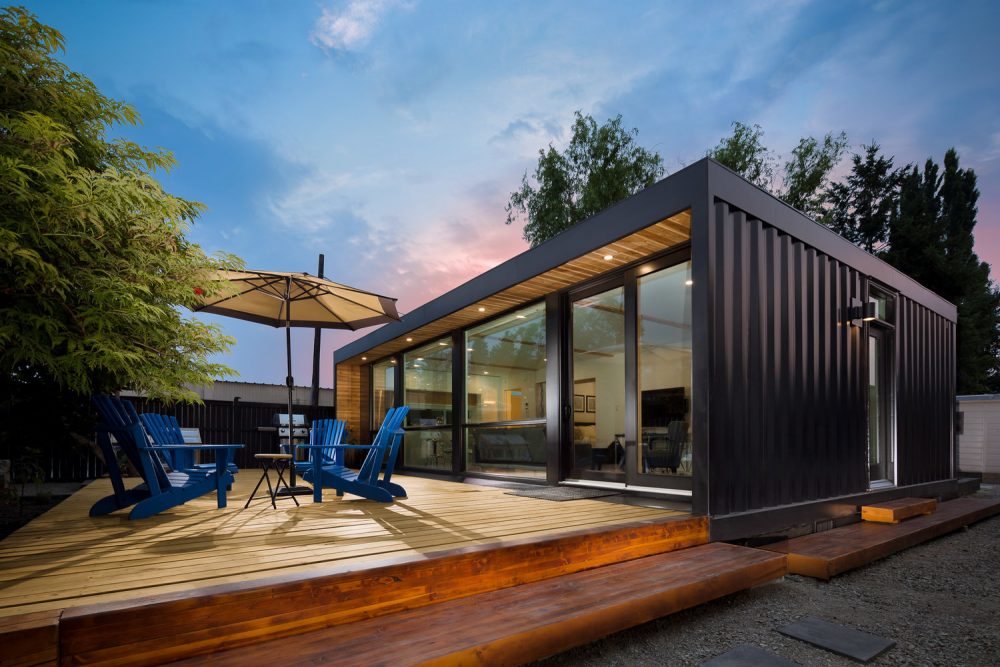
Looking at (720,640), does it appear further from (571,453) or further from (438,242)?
(438,242)

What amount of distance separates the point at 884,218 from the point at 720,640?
2564cm

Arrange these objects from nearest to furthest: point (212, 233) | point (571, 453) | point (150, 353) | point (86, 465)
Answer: point (150, 353)
point (571, 453)
point (86, 465)
point (212, 233)

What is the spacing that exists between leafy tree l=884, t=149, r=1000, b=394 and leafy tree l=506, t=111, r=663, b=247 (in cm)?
947

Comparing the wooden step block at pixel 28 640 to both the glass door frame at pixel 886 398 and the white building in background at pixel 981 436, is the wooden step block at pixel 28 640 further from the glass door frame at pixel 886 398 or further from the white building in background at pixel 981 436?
the white building in background at pixel 981 436

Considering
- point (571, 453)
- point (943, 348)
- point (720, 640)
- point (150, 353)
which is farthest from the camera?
point (943, 348)

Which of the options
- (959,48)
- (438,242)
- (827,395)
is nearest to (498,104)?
(438,242)

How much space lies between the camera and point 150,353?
14.1ft

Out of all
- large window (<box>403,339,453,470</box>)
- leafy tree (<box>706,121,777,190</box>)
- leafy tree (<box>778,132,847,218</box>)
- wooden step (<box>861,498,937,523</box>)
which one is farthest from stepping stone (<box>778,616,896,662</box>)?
leafy tree (<box>706,121,777,190</box>)

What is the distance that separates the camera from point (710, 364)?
377 cm

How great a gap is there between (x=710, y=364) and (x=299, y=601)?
2.98 meters

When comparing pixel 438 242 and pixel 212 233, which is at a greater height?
pixel 212 233

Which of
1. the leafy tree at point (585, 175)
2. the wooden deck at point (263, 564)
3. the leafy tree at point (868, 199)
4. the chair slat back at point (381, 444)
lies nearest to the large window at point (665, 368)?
the wooden deck at point (263, 564)

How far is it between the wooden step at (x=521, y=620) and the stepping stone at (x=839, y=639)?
0.35m

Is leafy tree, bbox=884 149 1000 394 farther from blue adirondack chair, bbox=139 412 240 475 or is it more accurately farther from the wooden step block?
the wooden step block
